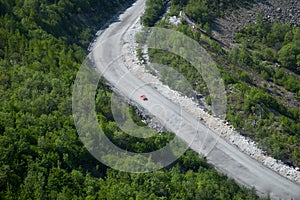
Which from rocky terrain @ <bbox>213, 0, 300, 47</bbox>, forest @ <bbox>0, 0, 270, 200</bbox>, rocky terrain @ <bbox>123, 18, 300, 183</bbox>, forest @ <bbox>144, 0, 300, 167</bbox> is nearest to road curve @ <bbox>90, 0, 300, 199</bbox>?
rocky terrain @ <bbox>123, 18, 300, 183</bbox>

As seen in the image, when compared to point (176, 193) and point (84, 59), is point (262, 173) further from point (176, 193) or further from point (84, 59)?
point (84, 59)

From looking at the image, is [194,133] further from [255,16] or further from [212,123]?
[255,16]

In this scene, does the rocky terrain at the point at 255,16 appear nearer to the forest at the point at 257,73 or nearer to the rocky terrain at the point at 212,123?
the forest at the point at 257,73

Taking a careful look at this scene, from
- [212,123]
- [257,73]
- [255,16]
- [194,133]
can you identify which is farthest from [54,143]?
[255,16]

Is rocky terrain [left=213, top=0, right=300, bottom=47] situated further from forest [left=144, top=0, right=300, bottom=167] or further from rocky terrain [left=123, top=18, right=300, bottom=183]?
rocky terrain [left=123, top=18, right=300, bottom=183]

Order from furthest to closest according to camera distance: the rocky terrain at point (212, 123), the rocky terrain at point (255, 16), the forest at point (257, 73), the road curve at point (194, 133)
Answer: the rocky terrain at point (255, 16) < the forest at point (257, 73) < the rocky terrain at point (212, 123) < the road curve at point (194, 133)

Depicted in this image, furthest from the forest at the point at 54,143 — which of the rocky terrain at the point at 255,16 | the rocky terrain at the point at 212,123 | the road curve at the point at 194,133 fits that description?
→ the rocky terrain at the point at 255,16
